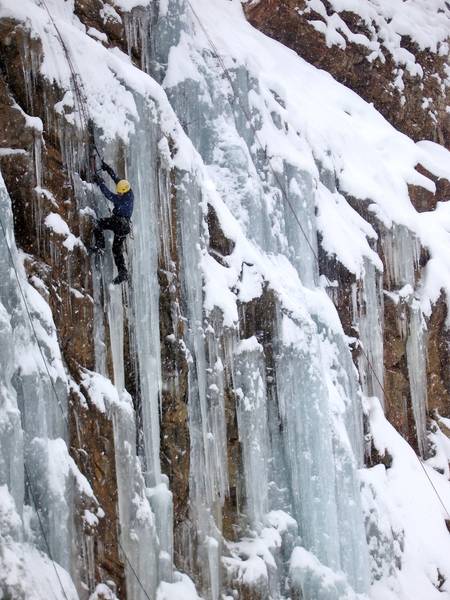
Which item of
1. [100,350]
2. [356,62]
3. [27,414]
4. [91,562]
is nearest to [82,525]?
[91,562]

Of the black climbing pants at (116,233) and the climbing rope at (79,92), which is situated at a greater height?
the climbing rope at (79,92)

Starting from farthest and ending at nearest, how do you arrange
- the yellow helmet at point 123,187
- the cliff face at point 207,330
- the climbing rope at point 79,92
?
1. the climbing rope at point 79,92
2. the yellow helmet at point 123,187
3. the cliff face at point 207,330

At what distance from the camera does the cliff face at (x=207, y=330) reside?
7.77m

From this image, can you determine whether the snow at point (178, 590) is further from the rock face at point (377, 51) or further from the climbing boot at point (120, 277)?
the rock face at point (377, 51)

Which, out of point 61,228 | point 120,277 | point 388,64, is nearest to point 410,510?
point 120,277

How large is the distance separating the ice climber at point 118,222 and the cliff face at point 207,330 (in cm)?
15

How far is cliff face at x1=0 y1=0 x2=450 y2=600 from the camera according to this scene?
777 cm

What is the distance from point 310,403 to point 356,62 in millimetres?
8878

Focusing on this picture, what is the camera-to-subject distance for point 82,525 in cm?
762

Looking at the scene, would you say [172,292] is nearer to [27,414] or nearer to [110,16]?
[27,414]

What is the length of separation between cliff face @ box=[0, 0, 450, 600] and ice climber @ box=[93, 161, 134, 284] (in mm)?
154

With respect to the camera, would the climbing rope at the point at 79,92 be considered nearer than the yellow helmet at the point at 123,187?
No

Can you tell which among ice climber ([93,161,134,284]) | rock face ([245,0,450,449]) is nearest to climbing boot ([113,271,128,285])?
ice climber ([93,161,134,284])

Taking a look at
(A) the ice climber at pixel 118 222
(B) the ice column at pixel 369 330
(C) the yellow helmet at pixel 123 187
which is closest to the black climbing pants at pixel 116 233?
(A) the ice climber at pixel 118 222
